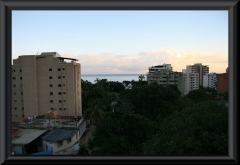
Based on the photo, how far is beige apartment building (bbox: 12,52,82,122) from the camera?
995 centimetres

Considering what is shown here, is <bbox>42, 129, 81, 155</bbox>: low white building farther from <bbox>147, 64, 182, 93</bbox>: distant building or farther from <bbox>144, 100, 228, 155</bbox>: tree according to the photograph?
<bbox>147, 64, 182, 93</bbox>: distant building

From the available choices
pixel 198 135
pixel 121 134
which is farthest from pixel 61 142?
pixel 198 135

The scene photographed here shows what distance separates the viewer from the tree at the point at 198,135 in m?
2.83

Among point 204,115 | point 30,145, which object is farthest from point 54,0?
point 30,145

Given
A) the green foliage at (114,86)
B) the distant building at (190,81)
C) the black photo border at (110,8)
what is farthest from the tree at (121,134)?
the distant building at (190,81)

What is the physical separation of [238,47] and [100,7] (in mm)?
712

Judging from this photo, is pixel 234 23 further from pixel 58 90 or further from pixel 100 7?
pixel 58 90

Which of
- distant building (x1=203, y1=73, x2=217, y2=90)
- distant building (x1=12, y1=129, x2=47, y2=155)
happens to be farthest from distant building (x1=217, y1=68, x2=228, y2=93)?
distant building (x1=203, y1=73, x2=217, y2=90)

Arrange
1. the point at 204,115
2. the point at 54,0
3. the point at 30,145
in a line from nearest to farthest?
the point at 54,0 → the point at 204,115 → the point at 30,145

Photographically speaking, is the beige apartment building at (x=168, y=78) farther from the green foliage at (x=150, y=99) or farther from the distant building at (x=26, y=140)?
the distant building at (x=26, y=140)

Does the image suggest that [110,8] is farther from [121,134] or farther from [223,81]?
[223,81]

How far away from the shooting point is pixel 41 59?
10.0 meters

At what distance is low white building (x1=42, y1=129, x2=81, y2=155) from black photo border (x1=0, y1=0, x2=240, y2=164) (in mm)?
4798

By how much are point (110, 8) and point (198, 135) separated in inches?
116
